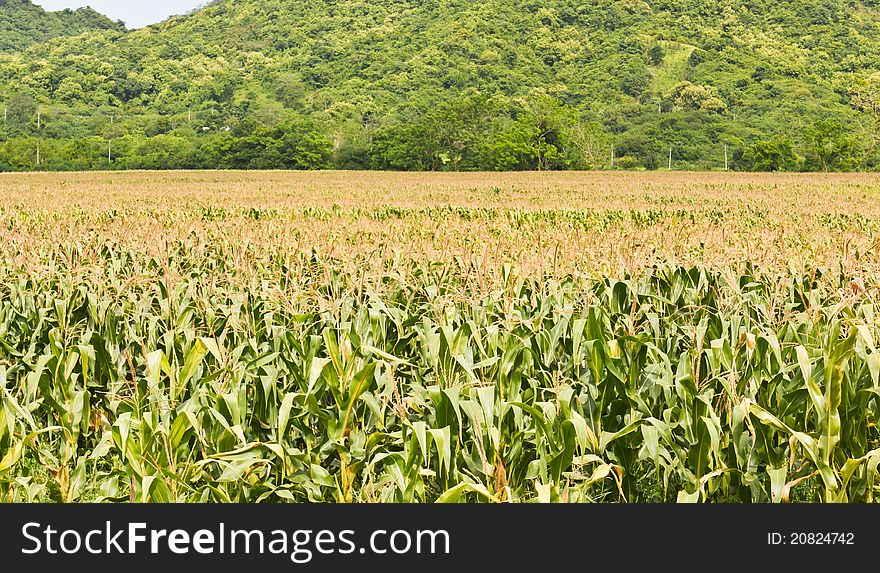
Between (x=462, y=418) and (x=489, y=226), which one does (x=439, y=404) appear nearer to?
(x=462, y=418)

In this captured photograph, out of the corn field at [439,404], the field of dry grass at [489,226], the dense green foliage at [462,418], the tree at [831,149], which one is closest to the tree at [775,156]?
the tree at [831,149]

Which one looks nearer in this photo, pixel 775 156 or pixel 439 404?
pixel 439 404

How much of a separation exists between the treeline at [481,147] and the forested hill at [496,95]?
0.98 feet

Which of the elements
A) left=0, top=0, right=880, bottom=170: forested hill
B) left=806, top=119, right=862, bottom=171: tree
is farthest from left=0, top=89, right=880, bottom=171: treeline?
left=0, top=0, right=880, bottom=170: forested hill

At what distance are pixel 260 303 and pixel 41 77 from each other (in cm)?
18451

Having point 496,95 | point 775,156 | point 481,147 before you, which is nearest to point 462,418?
point 775,156

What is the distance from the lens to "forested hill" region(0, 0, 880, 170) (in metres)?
107

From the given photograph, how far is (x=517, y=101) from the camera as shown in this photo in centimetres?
14550

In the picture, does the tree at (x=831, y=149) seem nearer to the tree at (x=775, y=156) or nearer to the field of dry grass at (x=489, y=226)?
the tree at (x=775, y=156)

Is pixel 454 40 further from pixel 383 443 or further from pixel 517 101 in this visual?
pixel 383 443

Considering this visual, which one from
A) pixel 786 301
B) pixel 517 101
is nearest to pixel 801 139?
pixel 517 101

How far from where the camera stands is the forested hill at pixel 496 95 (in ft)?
352

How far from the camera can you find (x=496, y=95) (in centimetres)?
15938

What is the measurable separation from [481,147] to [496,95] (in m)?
56.6
